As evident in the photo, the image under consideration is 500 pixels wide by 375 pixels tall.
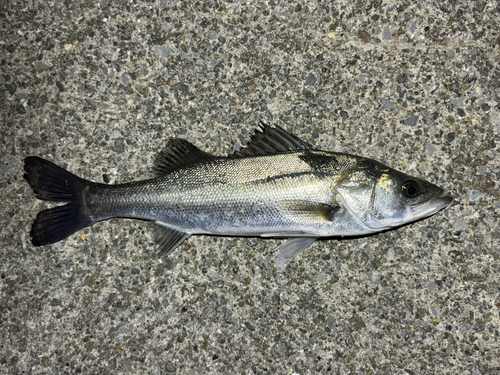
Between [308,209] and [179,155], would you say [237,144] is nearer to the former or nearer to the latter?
[179,155]

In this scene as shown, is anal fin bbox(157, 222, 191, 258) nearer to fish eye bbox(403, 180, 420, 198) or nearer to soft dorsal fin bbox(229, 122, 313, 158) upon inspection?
soft dorsal fin bbox(229, 122, 313, 158)

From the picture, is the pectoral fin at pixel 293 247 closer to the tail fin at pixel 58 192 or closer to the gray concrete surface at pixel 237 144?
the gray concrete surface at pixel 237 144

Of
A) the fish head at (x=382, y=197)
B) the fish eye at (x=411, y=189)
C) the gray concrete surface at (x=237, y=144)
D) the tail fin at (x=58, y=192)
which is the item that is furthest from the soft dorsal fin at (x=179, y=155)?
the fish eye at (x=411, y=189)

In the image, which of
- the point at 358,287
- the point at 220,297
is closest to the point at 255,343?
the point at 220,297

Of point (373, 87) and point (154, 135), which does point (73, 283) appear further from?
point (373, 87)

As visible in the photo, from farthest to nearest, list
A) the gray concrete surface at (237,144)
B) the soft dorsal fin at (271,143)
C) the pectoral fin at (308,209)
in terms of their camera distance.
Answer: the gray concrete surface at (237,144)
the soft dorsal fin at (271,143)
the pectoral fin at (308,209)

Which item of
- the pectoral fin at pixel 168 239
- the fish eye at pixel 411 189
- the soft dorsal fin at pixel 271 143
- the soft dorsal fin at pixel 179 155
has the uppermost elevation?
the soft dorsal fin at pixel 271 143
